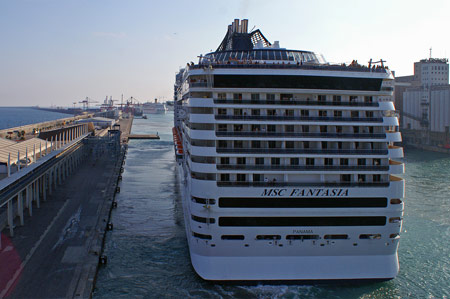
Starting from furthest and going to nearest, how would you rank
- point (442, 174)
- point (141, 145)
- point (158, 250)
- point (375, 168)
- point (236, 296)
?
point (141, 145) → point (442, 174) → point (158, 250) → point (375, 168) → point (236, 296)

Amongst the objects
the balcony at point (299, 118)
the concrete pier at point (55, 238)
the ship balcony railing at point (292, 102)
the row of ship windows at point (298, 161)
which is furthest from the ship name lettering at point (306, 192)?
the concrete pier at point (55, 238)

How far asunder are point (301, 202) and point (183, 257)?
8805mm

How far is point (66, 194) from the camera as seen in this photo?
37969 millimetres

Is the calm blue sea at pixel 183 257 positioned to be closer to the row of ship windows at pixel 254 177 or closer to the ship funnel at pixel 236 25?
the row of ship windows at pixel 254 177

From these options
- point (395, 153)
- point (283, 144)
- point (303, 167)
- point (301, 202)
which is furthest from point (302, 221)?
point (395, 153)

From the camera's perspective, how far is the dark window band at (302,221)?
→ 63.3ft

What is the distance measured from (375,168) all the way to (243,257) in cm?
755

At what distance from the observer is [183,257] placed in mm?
24812

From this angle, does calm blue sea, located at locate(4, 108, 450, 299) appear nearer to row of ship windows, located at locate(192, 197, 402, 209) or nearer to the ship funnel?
row of ship windows, located at locate(192, 197, 402, 209)

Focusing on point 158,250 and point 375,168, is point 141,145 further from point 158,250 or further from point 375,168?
point 375,168

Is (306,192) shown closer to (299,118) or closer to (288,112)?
(299,118)

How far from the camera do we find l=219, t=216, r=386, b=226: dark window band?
19.3 meters

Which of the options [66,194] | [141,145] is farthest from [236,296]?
[141,145]

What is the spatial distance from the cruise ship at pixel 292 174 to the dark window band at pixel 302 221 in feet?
0.15
